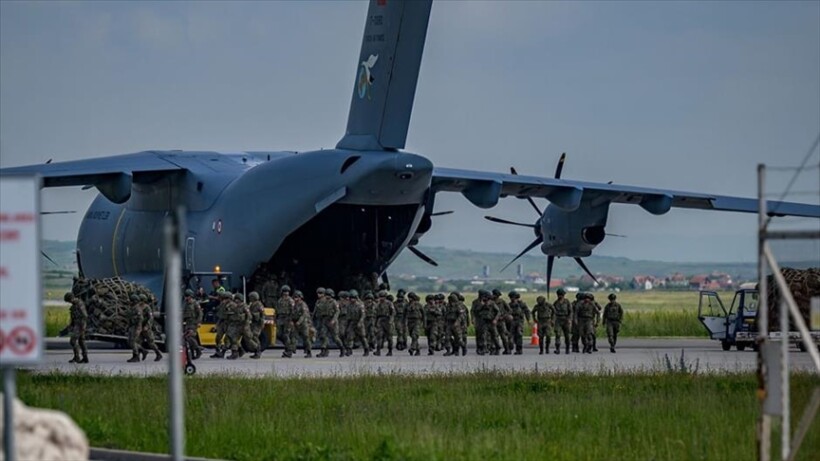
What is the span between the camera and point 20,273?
1042 centimetres

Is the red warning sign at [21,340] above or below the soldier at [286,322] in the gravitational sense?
above

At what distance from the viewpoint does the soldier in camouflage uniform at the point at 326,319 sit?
3397 cm

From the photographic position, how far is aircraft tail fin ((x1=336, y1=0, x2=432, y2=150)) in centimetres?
3403

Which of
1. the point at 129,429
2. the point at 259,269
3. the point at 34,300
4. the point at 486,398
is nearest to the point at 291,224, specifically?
the point at 259,269

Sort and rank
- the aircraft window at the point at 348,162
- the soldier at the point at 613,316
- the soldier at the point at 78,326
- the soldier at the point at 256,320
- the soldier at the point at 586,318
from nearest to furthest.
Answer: the soldier at the point at 78,326 → the soldier at the point at 256,320 → the aircraft window at the point at 348,162 → the soldier at the point at 586,318 → the soldier at the point at 613,316

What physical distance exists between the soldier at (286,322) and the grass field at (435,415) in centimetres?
847

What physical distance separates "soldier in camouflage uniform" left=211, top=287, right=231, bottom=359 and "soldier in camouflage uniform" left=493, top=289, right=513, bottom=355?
5897 mm

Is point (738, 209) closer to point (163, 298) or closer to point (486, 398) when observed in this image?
point (163, 298)

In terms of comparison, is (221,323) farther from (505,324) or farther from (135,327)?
(505,324)

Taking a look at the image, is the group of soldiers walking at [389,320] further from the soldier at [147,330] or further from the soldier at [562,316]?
the soldier at [147,330]

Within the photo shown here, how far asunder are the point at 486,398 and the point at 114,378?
6.83 metres

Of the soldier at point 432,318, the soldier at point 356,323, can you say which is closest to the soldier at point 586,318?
the soldier at point 432,318

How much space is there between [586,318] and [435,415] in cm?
1646

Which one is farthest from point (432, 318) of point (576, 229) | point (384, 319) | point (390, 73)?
point (576, 229)
